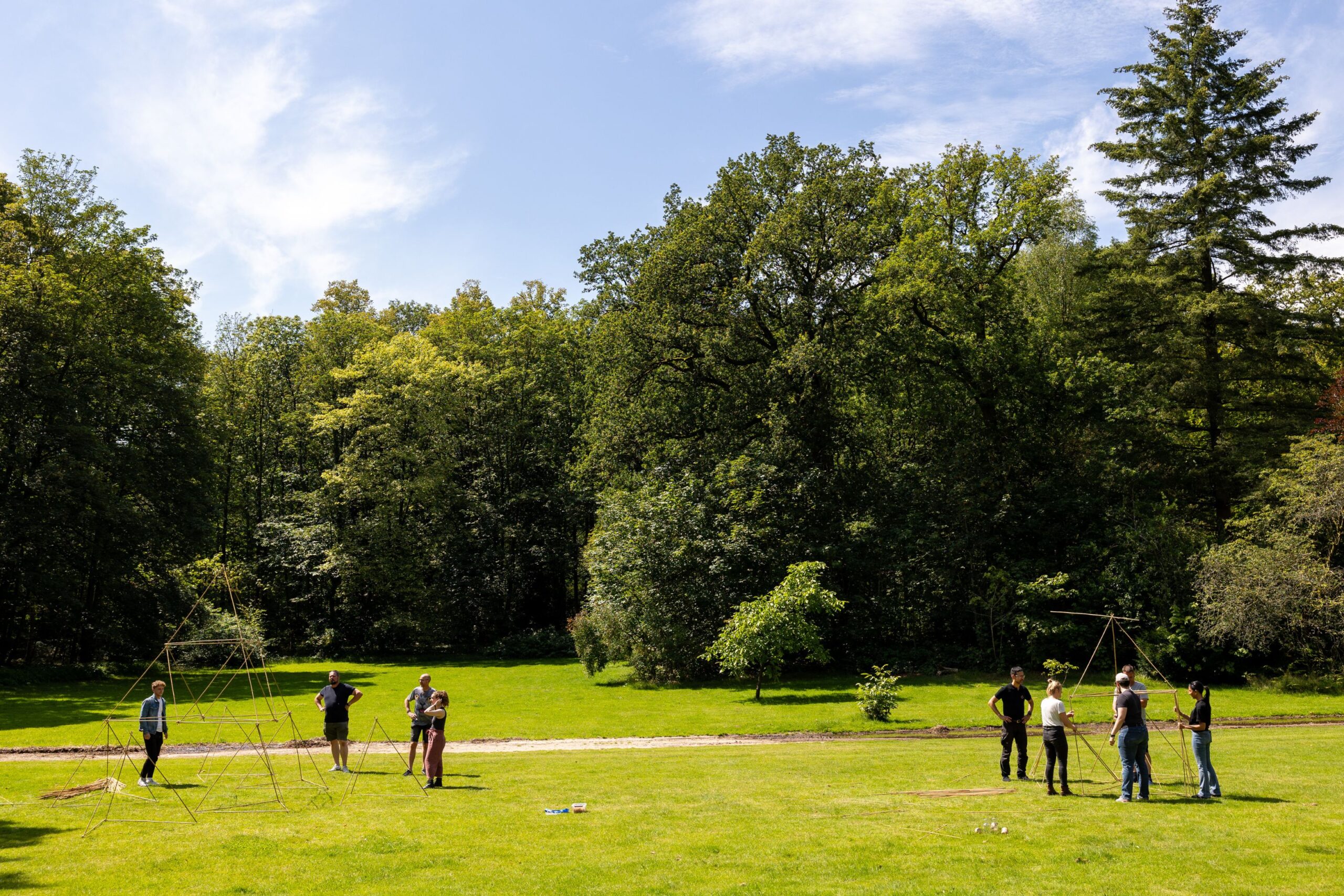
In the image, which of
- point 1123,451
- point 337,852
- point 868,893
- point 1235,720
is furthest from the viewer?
point 1123,451

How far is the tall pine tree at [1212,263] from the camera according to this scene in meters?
32.6

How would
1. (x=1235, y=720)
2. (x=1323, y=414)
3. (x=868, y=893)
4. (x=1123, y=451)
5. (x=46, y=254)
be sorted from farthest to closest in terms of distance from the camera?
(x=46, y=254)
(x=1123, y=451)
(x=1323, y=414)
(x=1235, y=720)
(x=868, y=893)

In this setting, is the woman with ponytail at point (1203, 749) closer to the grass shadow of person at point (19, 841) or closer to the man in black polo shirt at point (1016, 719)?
the man in black polo shirt at point (1016, 719)

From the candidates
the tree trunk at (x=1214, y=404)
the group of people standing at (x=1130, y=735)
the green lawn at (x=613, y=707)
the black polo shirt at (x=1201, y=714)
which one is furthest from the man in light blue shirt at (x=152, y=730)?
the tree trunk at (x=1214, y=404)

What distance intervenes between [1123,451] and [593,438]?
20.9 metres

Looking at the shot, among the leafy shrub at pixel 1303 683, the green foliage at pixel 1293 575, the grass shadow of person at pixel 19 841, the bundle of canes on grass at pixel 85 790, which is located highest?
the green foliage at pixel 1293 575

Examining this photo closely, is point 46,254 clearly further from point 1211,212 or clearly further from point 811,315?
point 1211,212

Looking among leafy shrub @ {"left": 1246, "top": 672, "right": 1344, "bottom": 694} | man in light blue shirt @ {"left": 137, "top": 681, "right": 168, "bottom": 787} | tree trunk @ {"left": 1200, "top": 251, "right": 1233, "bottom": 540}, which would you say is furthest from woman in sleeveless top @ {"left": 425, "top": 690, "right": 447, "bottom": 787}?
tree trunk @ {"left": 1200, "top": 251, "right": 1233, "bottom": 540}

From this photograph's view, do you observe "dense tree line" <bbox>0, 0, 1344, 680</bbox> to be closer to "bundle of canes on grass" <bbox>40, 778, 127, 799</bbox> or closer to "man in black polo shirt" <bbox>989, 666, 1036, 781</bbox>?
"man in black polo shirt" <bbox>989, 666, 1036, 781</bbox>

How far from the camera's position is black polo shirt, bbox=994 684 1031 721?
47.9 ft

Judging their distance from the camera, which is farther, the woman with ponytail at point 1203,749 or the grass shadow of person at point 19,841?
the woman with ponytail at point 1203,749

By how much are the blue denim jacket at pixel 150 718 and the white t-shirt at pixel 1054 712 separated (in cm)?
1378

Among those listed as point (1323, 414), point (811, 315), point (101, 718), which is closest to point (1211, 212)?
point (1323, 414)

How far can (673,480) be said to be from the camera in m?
35.7
